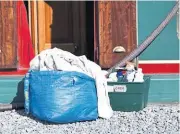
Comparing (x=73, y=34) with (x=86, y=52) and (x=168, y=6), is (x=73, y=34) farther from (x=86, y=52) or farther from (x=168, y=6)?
(x=168, y=6)

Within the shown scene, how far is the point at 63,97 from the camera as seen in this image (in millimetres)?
5637

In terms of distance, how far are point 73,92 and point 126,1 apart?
5.27 ft

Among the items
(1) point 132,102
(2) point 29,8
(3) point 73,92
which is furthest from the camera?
(2) point 29,8

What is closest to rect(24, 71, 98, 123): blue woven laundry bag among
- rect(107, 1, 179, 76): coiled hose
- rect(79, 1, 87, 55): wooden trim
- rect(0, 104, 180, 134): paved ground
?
rect(0, 104, 180, 134): paved ground

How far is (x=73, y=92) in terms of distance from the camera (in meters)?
5.68

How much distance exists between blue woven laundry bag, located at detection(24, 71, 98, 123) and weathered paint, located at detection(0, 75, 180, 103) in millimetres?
841

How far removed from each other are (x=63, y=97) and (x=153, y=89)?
1.48m

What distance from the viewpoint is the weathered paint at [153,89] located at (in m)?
6.59

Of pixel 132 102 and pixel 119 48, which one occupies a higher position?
pixel 119 48

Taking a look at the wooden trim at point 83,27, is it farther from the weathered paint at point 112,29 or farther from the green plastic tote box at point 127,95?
the green plastic tote box at point 127,95

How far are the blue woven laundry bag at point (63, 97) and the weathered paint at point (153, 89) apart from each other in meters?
0.84

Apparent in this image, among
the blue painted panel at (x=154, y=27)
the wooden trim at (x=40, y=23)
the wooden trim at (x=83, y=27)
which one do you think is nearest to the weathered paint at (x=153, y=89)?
the blue painted panel at (x=154, y=27)

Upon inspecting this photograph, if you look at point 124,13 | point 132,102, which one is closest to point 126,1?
point 124,13

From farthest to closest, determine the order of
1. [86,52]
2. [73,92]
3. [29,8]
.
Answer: [86,52] → [29,8] → [73,92]
